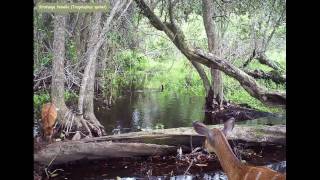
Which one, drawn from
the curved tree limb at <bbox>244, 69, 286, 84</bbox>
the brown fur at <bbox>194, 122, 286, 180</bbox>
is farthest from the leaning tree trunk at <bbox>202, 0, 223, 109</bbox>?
the brown fur at <bbox>194, 122, 286, 180</bbox>

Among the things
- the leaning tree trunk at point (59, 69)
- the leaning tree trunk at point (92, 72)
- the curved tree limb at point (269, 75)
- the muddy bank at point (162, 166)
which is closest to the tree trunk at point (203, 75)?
the curved tree limb at point (269, 75)

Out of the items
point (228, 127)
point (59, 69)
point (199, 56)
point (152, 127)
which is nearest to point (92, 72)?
point (59, 69)

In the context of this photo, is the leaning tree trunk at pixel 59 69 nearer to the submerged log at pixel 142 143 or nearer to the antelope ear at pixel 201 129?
the submerged log at pixel 142 143

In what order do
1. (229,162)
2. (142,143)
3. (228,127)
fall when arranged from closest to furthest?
(229,162)
(228,127)
(142,143)

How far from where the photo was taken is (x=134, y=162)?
252cm

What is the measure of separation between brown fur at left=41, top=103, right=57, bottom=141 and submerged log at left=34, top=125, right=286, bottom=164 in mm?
73

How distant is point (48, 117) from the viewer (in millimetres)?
2441

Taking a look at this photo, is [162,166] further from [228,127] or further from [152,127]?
[228,127]

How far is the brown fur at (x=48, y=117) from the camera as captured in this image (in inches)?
95.3

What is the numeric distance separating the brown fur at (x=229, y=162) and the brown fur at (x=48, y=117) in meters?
0.68

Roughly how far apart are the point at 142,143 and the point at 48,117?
48 centimetres
